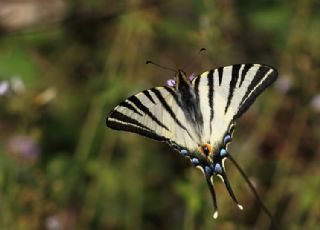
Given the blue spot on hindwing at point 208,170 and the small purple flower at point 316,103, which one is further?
the small purple flower at point 316,103

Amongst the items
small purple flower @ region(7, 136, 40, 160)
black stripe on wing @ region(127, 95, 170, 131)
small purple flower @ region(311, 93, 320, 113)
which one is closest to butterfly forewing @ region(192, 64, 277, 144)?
black stripe on wing @ region(127, 95, 170, 131)

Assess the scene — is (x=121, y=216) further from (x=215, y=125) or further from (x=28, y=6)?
(x=28, y=6)

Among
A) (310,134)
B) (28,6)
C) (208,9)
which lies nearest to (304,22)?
(208,9)

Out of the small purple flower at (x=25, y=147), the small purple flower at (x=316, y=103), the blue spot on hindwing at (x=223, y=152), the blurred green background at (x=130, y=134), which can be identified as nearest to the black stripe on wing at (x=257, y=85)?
the blue spot on hindwing at (x=223, y=152)

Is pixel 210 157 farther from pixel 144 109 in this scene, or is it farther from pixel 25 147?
pixel 25 147

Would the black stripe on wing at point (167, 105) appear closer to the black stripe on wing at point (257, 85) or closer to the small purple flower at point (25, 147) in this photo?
the black stripe on wing at point (257, 85)

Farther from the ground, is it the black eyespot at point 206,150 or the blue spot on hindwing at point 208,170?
the black eyespot at point 206,150

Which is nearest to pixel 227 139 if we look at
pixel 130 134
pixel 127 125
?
pixel 127 125
